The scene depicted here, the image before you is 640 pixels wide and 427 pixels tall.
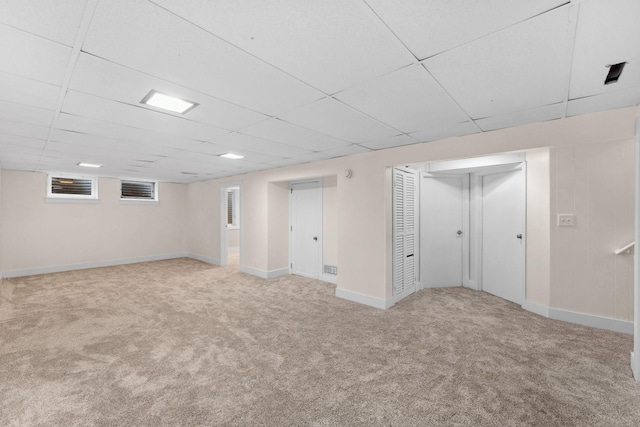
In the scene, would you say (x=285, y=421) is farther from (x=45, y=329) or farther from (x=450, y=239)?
(x=450, y=239)

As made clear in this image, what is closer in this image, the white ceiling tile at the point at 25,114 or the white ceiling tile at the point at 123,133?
the white ceiling tile at the point at 25,114

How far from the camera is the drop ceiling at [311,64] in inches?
48.8

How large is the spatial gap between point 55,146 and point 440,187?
5.81 meters

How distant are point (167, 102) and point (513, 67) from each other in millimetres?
2494

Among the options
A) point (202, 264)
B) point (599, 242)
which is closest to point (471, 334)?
point (599, 242)

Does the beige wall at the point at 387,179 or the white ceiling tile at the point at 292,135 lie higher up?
the white ceiling tile at the point at 292,135

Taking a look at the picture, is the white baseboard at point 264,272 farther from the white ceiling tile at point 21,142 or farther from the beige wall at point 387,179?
the white ceiling tile at point 21,142

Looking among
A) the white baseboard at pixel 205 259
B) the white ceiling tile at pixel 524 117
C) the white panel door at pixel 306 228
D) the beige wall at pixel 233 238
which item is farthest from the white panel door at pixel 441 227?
the beige wall at pixel 233 238

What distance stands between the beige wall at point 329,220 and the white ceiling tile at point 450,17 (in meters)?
3.92

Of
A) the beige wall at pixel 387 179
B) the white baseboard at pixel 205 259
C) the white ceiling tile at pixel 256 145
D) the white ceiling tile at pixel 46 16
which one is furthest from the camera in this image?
the white baseboard at pixel 205 259

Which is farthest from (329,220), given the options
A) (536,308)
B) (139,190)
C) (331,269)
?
(139,190)

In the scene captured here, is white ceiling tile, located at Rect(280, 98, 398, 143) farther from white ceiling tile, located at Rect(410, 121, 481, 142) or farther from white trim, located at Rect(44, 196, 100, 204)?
white trim, located at Rect(44, 196, 100, 204)

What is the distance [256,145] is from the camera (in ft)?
11.9

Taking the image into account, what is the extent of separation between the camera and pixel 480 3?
1.19 m
